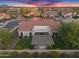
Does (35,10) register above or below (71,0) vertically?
below

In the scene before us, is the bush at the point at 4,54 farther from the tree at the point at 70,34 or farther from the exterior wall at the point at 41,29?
the tree at the point at 70,34

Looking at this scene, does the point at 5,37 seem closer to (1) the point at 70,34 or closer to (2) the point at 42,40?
(2) the point at 42,40

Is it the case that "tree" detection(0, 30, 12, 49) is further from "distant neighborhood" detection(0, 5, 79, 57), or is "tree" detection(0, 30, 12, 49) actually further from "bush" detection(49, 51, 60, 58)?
"bush" detection(49, 51, 60, 58)

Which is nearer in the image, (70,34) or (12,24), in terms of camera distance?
(70,34)

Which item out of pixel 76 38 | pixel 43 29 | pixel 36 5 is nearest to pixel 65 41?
pixel 76 38

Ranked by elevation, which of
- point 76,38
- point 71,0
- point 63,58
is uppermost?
point 71,0

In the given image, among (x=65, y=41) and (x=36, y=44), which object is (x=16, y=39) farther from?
(x=65, y=41)

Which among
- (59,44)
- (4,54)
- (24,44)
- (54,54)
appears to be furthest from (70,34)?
(4,54)
